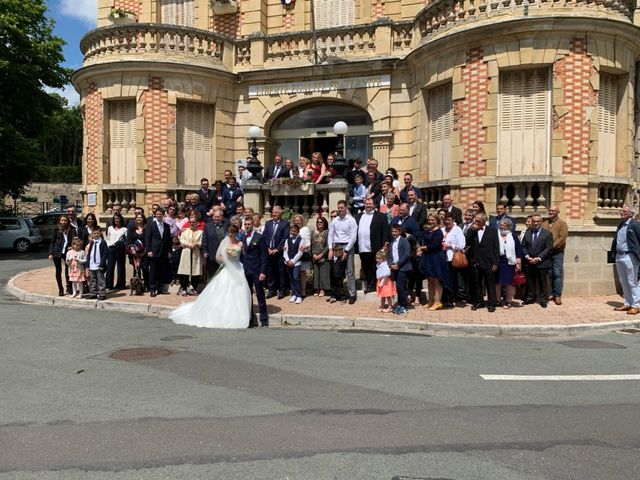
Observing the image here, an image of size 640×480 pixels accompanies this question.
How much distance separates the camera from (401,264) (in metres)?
10.5

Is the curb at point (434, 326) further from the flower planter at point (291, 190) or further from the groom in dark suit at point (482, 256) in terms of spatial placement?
the flower planter at point (291, 190)

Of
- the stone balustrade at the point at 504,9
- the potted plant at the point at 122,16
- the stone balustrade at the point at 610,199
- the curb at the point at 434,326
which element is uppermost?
the potted plant at the point at 122,16

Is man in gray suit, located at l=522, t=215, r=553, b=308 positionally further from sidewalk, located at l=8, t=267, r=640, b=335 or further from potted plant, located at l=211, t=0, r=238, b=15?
potted plant, located at l=211, t=0, r=238, b=15

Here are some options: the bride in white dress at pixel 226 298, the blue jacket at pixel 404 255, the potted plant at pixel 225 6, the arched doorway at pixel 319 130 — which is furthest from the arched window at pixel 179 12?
the blue jacket at pixel 404 255

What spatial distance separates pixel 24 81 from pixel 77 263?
14.7 m

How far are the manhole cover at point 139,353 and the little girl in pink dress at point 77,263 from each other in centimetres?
550

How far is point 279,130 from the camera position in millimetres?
18344

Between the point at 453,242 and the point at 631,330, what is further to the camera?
the point at 453,242

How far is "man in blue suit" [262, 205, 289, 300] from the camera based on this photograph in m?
11.9

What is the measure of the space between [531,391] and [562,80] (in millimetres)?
9409

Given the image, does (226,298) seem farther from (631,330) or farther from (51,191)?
(51,191)

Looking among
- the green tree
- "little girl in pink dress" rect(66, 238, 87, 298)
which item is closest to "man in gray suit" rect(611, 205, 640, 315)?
"little girl in pink dress" rect(66, 238, 87, 298)

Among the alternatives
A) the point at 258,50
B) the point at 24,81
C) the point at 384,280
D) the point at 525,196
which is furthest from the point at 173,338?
the point at 24,81

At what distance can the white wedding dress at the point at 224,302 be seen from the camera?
369 inches
